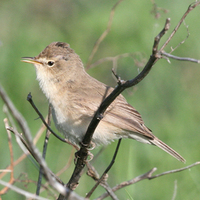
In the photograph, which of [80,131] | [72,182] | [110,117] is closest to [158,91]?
[110,117]

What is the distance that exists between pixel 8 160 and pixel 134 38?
287cm

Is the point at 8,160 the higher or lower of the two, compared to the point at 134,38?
lower

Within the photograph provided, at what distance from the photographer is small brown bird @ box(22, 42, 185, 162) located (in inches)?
143

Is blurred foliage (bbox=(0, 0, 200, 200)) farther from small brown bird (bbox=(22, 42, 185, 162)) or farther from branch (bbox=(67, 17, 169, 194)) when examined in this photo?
branch (bbox=(67, 17, 169, 194))

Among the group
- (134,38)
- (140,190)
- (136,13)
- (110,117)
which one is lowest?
(140,190)

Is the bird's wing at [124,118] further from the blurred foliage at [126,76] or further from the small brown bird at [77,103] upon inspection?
the blurred foliage at [126,76]

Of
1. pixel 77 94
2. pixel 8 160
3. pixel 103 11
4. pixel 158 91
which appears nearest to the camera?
pixel 77 94

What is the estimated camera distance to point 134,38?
20.2ft

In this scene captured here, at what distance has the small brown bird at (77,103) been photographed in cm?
363

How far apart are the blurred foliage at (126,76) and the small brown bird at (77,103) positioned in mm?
345

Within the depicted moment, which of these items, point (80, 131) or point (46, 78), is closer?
point (80, 131)

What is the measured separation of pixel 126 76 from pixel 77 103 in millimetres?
2398

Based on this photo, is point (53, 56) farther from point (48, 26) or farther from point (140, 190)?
point (48, 26)

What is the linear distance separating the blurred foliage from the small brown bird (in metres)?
0.34
